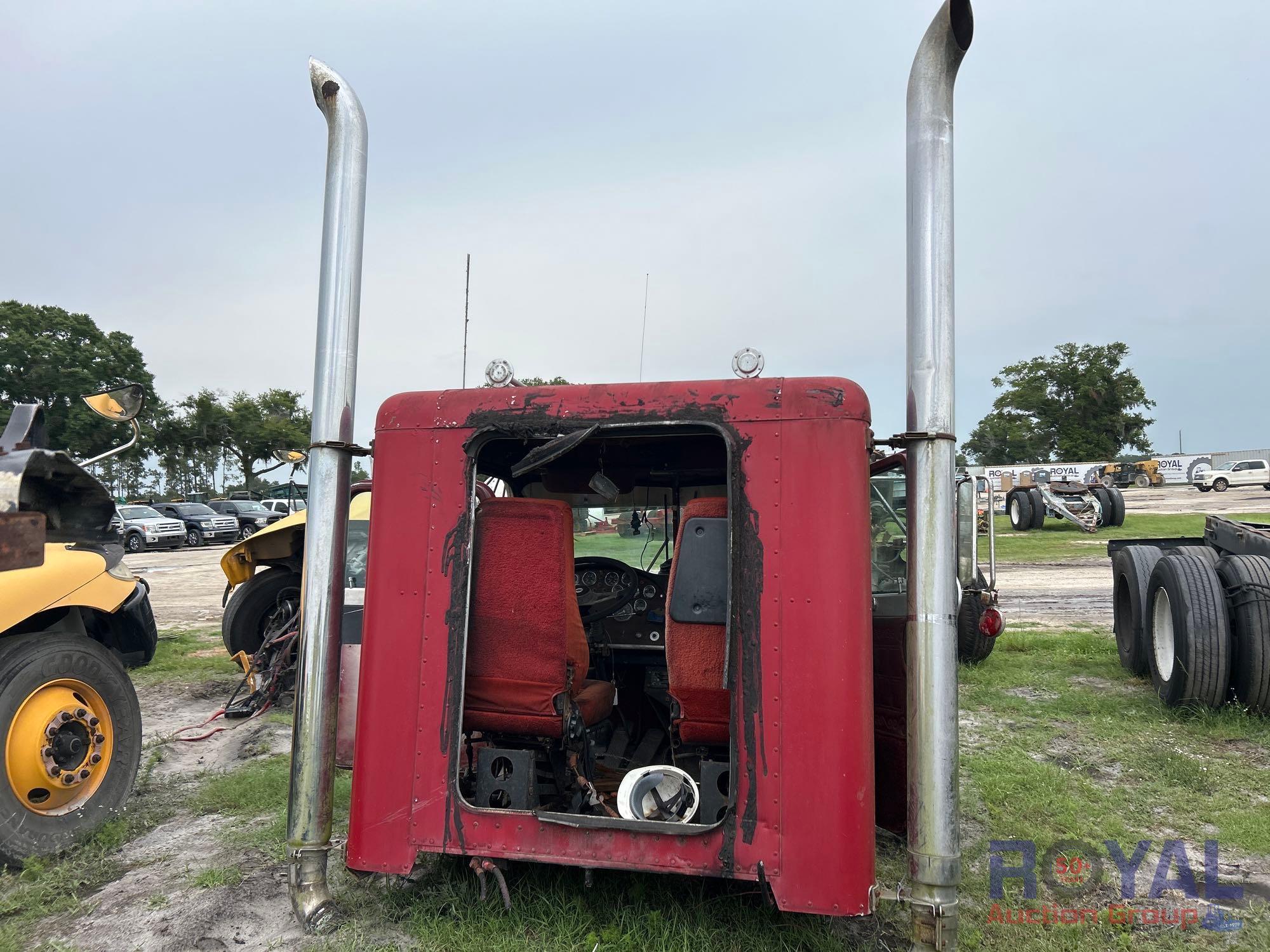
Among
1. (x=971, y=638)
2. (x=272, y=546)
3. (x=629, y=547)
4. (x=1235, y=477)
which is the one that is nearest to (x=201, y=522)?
(x=272, y=546)

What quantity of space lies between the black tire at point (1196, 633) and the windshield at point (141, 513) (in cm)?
3209

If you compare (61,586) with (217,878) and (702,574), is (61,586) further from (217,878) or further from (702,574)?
(702,574)

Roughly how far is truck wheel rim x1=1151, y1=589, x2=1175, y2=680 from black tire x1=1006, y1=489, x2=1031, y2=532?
19.6 meters

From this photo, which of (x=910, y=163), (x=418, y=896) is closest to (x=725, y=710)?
(x=418, y=896)

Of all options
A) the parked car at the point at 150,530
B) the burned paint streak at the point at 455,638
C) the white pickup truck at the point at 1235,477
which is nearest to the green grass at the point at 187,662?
the burned paint streak at the point at 455,638

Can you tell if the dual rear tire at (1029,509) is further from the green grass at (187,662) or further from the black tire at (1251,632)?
the green grass at (187,662)

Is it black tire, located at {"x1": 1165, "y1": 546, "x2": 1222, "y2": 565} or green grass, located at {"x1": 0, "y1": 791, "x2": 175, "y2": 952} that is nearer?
green grass, located at {"x1": 0, "y1": 791, "x2": 175, "y2": 952}

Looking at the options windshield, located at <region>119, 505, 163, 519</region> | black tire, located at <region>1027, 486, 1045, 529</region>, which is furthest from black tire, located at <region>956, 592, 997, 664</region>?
windshield, located at <region>119, 505, 163, 519</region>

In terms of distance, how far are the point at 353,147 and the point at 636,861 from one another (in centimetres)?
321

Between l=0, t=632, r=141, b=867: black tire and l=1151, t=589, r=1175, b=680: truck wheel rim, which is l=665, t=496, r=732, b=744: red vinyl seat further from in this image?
l=1151, t=589, r=1175, b=680: truck wheel rim

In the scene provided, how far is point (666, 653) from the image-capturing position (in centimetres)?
358

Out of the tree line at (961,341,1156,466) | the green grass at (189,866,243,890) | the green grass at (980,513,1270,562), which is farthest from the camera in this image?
the tree line at (961,341,1156,466)

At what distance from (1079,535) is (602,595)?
22.1 meters

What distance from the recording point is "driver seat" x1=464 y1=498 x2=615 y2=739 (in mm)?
3617
